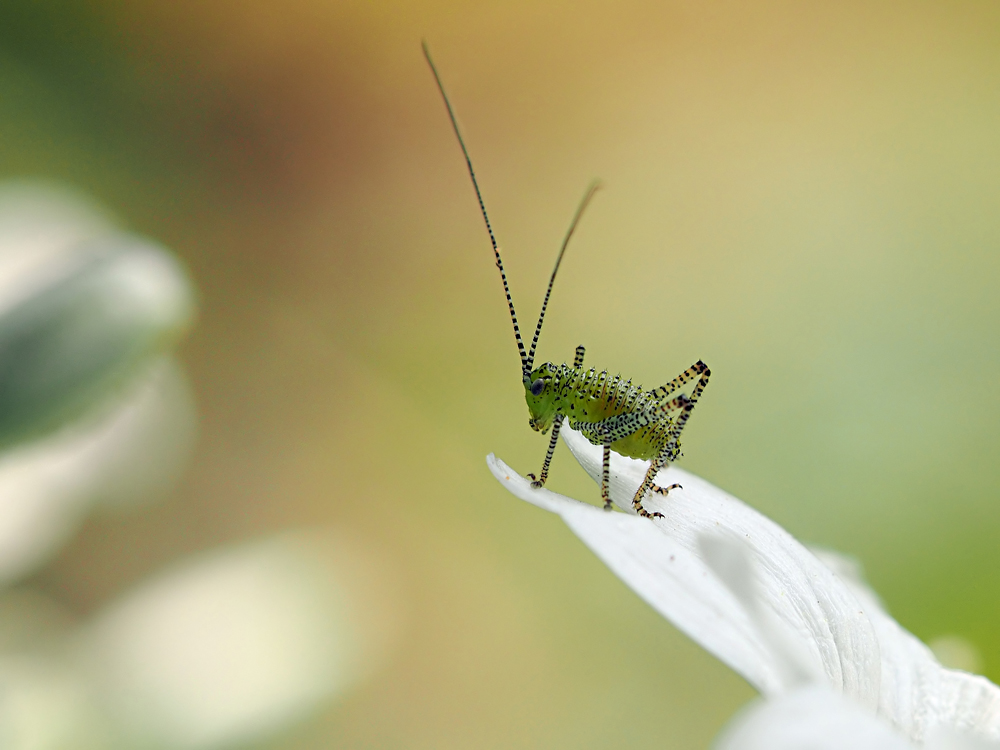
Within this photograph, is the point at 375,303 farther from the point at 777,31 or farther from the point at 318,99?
the point at 777,31

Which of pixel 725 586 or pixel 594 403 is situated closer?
pixel 725 586

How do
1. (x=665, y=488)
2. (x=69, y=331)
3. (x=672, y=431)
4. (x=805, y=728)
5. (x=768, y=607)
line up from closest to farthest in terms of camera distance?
(x=805, y=728)
(x=768, y=607)
(x=69, y=331)
(x=665, y=488)
(x=672, y=431)

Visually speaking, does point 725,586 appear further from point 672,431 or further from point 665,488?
point 672,431

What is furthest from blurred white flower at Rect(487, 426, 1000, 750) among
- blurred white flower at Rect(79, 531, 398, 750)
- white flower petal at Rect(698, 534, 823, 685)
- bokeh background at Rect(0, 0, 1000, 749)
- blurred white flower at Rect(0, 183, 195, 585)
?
bokeh background at Rect(0, 0, 1000, 749)

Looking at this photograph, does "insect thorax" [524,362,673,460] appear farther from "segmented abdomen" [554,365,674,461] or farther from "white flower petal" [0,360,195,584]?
"white flower petal" [0,360,195,584]

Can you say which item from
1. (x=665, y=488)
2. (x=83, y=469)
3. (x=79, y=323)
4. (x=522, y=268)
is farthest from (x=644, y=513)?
(x=522, y=268)

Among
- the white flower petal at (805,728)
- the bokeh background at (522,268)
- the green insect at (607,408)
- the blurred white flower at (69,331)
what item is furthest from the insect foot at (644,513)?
the bokeh background at (522,268)

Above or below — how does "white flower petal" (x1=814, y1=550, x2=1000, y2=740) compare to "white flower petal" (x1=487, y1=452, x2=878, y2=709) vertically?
below
